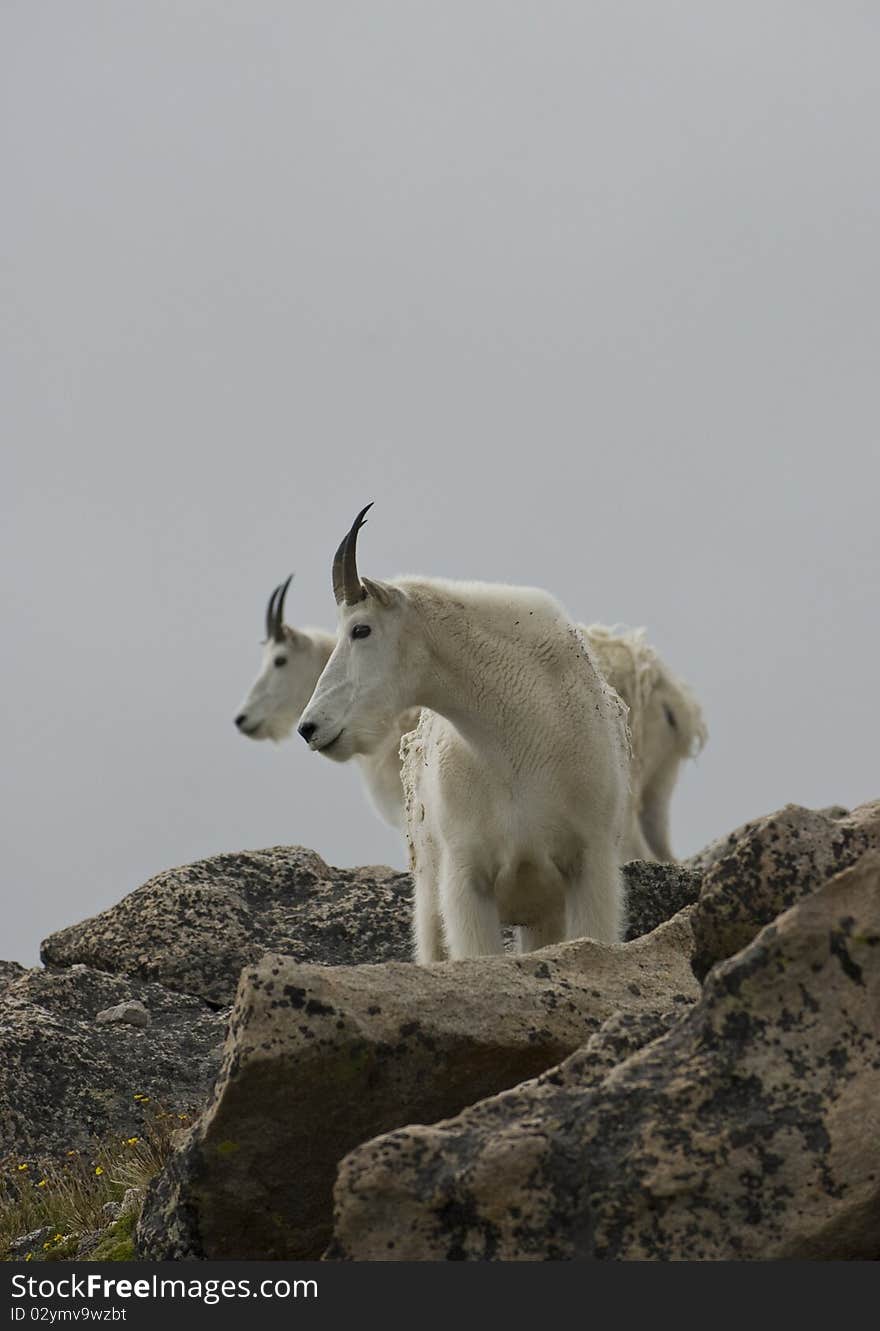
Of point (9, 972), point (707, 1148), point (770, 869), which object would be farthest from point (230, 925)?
point (707, 1148)

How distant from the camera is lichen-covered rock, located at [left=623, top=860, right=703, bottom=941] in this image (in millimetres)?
8109

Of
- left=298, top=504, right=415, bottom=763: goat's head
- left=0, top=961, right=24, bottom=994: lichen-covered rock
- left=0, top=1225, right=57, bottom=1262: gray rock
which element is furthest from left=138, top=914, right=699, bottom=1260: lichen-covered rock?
left=0, top=961, right=24, bottom=994: lichen-covered rock

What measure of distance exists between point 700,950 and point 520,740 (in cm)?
290

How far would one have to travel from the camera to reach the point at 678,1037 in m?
3.87

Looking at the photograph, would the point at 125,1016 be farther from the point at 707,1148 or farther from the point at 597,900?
the point at 707,1148

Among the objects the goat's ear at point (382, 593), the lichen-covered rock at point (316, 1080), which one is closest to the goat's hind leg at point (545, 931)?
the goat's ear at point (382, 593)

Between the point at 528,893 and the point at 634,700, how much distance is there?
9.12m

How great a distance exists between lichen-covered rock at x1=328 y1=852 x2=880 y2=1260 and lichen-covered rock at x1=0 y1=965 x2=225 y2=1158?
3422mm

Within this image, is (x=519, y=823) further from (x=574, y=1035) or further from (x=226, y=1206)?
(x=226, y=1206)

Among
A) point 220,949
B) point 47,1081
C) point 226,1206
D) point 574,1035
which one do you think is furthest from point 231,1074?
point 220,949

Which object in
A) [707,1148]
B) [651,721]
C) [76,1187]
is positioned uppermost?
[651,721]

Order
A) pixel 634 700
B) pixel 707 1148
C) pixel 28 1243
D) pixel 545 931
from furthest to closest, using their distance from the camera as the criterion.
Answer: pixel 634 700
pixel 545 931
pixel 28 1243
pixel 707 1148

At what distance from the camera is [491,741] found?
752cm

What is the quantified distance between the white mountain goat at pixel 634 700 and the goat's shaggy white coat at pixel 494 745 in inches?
342
